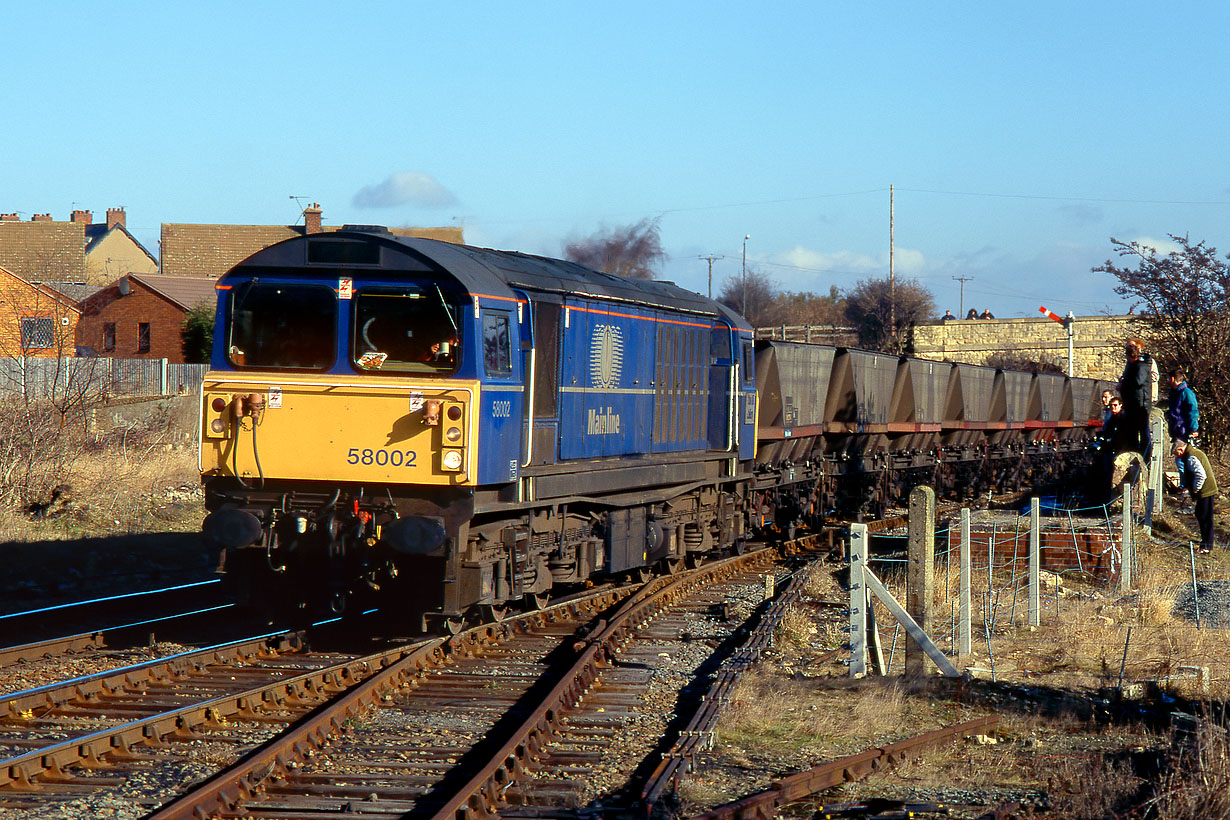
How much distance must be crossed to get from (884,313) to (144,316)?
33.3 m

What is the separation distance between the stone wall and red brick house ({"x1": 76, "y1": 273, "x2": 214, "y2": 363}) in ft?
110

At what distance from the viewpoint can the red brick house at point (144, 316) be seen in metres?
47.9

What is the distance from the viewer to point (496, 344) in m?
10.6

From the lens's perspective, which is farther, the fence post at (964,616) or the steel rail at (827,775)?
the fence post at (964,616)

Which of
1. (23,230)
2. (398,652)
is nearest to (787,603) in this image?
(398,652)

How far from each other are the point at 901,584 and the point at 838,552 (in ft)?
16.6

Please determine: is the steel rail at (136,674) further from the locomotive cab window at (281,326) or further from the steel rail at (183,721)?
the locomotive cab window at (281,326)

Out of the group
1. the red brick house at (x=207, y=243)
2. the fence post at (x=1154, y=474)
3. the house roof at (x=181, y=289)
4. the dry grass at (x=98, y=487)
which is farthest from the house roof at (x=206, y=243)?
the fence post at (x=1154, y=474)

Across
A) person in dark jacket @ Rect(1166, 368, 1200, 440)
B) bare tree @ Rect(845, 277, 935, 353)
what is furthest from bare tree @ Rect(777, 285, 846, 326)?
person in dark jacket @ Rect(1166, 368, 1200, 440)

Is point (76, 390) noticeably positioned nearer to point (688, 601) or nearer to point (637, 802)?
point (688, 601)

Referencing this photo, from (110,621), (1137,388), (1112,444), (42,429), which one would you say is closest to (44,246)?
(42,429)

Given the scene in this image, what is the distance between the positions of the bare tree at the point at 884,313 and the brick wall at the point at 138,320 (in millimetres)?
30917

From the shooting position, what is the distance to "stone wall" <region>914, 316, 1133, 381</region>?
60.3 metres

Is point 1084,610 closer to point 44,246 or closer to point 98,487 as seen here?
point 98,487
